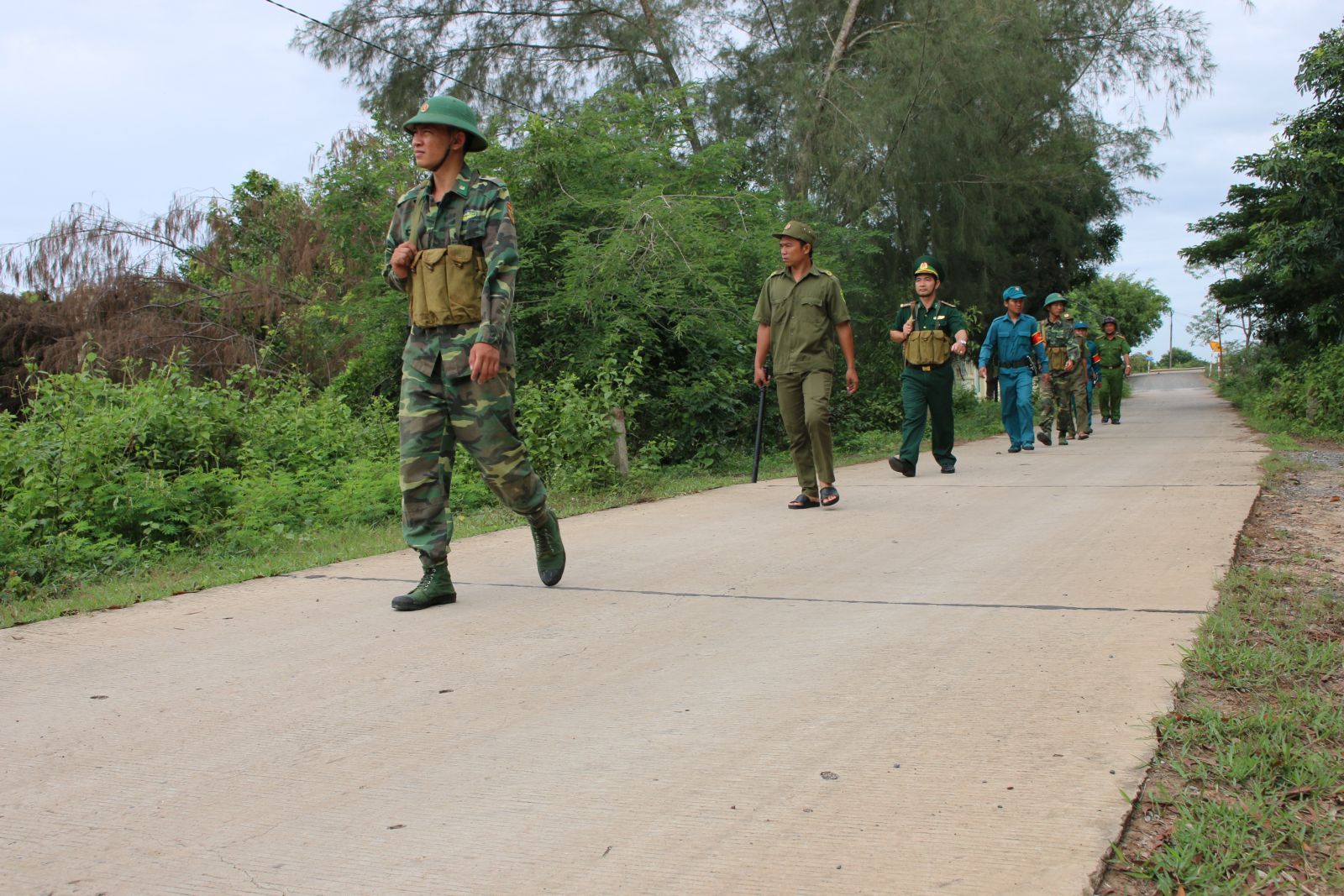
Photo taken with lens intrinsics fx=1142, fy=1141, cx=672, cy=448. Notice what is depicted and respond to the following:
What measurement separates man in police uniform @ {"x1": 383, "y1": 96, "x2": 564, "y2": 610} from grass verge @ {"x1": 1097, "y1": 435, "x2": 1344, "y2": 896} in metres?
2.90

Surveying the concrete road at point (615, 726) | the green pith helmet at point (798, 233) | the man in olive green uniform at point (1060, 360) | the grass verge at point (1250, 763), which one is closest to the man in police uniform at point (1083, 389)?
the man in olive green uniform at point (1060, 360)

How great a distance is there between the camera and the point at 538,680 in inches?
150

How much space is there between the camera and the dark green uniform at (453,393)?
16.2 feet

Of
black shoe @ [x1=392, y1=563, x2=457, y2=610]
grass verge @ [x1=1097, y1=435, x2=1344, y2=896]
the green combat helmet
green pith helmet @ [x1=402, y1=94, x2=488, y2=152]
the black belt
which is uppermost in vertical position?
green pith helmet @ [x1=402, y1=94, x2=488, y2=152]

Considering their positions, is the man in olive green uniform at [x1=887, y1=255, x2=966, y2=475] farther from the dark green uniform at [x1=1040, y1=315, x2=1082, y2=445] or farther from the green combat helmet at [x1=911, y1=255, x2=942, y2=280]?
the dark green uniform at [x1=1040, y1=315, x2=1082, y2=445]

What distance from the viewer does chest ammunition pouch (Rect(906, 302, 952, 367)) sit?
10602 millimetres

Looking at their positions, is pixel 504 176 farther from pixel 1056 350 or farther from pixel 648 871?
pixel 648 871

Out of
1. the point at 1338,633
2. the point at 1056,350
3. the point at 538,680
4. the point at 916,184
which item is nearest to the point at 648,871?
the point at 538,680

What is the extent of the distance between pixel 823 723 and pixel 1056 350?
13915mm

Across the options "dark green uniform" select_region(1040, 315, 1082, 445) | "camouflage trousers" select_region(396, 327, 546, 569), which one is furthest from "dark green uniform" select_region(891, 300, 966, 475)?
"camouflage trousers" select_region(396, 327, 546, 569)

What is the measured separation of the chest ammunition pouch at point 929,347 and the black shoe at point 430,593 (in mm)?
6670

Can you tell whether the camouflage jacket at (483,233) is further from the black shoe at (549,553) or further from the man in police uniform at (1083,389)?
the man in police uniform at (1083,389)

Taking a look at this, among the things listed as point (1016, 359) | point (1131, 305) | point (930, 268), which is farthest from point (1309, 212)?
point (1131, 305)

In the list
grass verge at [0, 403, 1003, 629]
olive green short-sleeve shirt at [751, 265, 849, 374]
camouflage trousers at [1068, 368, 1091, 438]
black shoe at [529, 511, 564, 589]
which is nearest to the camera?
black shoe at [529, 511, 564, 589]
